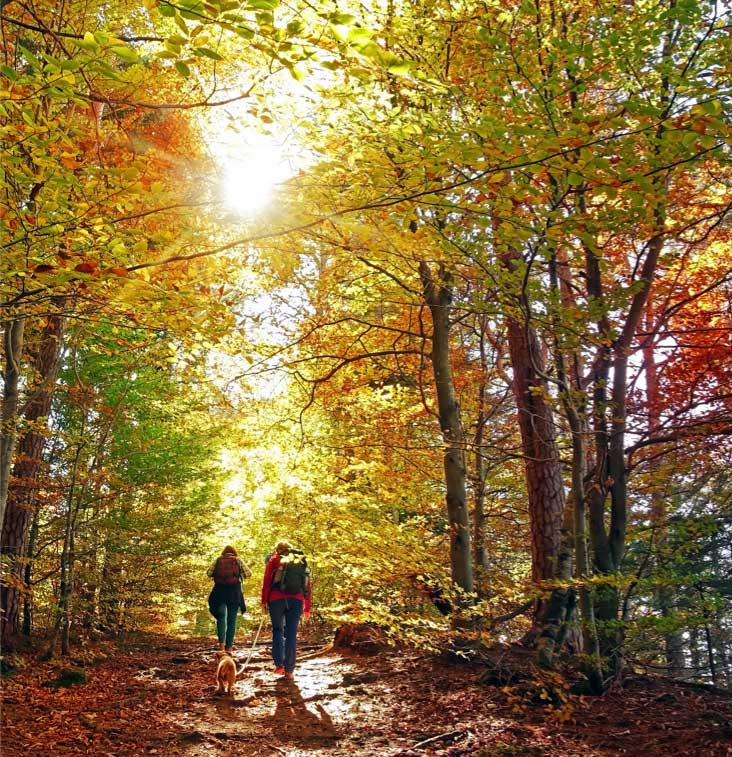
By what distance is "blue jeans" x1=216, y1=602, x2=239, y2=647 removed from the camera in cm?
876

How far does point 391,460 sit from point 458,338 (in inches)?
203

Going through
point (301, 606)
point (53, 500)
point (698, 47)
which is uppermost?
point (698, 47)

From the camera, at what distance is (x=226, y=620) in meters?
8.87

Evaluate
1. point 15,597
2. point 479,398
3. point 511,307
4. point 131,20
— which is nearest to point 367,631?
point 479,398

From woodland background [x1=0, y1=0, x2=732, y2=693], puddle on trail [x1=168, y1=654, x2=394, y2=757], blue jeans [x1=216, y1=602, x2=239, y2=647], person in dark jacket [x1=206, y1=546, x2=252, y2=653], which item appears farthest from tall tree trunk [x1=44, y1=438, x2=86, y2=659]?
blue jeans [x1=216, y1=602, x2=239, y2=647]

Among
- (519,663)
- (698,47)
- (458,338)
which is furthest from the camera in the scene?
(458,338)

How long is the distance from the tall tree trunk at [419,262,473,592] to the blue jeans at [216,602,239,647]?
131 inches

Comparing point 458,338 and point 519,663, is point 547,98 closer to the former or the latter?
point 519,663

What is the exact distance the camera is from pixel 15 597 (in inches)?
353

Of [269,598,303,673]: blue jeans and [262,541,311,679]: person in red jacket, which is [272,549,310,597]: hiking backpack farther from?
[269,598,303,673]: blue jeans

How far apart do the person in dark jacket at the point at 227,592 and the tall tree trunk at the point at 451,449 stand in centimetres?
306

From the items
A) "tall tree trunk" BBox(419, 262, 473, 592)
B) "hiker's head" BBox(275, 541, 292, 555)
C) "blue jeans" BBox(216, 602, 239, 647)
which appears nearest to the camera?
"tall tree trunk" BBox(419, 262, 473, 592)

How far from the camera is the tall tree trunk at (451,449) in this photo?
24.8 ft

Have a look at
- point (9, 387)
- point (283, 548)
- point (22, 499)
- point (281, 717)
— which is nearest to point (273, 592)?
point (283, 548)
